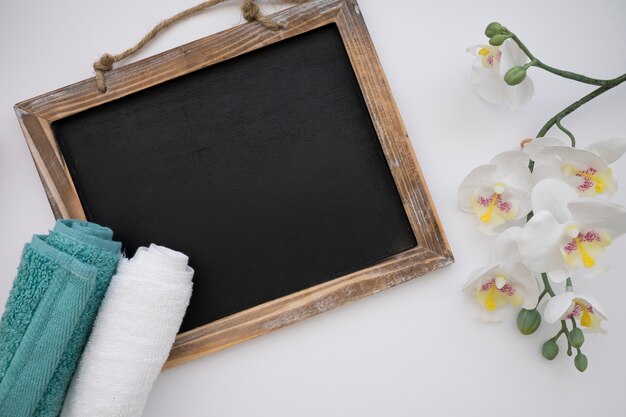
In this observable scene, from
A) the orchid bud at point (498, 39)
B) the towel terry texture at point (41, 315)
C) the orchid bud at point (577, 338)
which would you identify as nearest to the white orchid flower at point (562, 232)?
the orchid bud at point (577, 338)

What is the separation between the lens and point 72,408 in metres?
0.72

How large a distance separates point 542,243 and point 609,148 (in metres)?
0.19

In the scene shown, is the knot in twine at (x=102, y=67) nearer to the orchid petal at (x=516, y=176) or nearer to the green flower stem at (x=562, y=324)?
the orchid petal at (x=516, y=176)

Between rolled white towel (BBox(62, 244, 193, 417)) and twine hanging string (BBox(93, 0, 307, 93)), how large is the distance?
0.31 metres

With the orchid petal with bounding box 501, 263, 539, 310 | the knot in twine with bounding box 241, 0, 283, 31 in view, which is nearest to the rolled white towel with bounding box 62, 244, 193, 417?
the knot in twine with bounding box 241, 0, 283, 31

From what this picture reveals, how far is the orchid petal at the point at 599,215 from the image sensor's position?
2.21 feet

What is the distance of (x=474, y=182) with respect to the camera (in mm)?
774

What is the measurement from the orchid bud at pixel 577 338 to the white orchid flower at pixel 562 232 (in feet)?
0.38

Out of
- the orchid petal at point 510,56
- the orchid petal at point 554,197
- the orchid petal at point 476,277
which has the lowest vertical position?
the orchid petal at point 476,277

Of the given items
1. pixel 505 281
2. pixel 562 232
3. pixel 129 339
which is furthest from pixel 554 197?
pixel 129 339

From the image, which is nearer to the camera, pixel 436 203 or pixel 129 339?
pixel 129 339

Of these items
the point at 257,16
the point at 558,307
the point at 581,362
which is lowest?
the point at 581,362

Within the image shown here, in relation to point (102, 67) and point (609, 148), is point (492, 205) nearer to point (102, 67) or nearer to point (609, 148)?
point (609, 148)

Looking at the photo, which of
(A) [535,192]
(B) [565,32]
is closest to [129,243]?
(A) [535,192]
